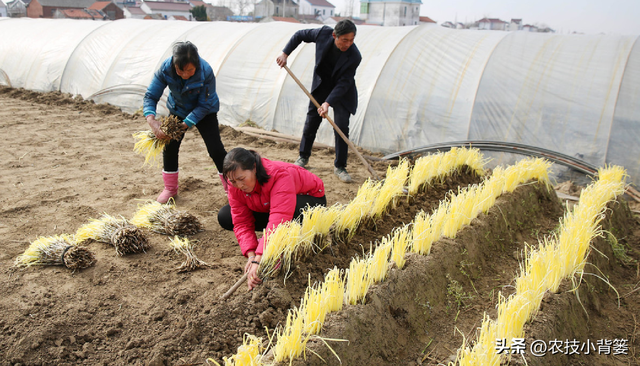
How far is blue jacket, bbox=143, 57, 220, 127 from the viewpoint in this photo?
12.2ft

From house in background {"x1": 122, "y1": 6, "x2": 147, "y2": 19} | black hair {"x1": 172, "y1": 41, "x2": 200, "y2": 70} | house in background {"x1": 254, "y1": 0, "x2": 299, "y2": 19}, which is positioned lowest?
black hair {"x1": 172, "y1": 41, "x2": 200, "y2": 70}

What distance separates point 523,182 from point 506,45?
9.19 ft

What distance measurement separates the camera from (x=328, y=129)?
679 centimetres

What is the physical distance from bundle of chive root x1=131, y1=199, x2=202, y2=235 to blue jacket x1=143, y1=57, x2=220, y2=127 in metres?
0.77

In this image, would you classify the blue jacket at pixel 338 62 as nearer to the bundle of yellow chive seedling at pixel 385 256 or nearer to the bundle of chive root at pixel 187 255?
the bundle of yellow chive seedling at pixel 385 256

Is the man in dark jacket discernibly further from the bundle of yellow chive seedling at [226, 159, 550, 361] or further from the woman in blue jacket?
the bundle of yellow chive seedling at [226, 159, 550, 361]

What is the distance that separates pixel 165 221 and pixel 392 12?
63922mm

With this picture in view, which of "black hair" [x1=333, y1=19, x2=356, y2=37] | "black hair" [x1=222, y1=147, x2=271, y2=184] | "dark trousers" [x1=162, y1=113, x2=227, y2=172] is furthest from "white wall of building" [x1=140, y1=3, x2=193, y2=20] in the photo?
"black hair" [x1=222, y1=147, x2=271, y2=184]

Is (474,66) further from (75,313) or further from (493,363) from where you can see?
(75,313)

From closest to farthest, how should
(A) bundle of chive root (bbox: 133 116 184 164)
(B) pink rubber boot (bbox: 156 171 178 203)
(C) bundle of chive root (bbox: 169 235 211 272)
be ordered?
(C) bundle of chive root (bbox: 169 235 211 272) < (A) bundle of chive root (bbox: 133 116 184 164) < (B) pink rubber boot (bbox: 156 171 178 203)

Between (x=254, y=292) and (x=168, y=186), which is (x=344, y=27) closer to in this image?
(x=168, y=186)

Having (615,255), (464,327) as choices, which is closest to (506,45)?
(615,255)

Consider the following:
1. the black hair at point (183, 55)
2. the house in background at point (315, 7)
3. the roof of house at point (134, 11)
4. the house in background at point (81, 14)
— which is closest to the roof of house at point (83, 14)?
the house in background at point (81, 14)

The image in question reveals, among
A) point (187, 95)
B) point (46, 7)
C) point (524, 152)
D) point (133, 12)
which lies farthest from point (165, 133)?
point (46, 7)
